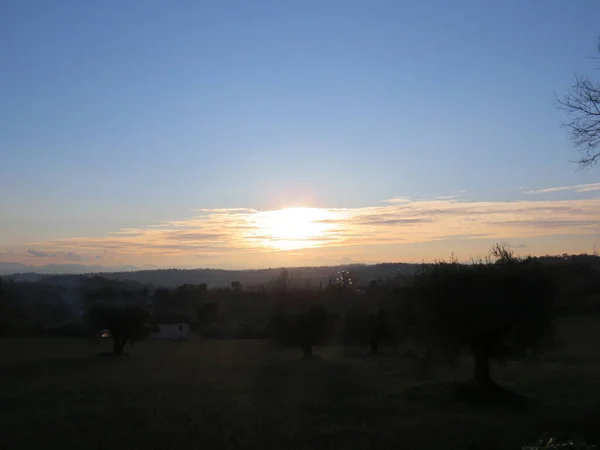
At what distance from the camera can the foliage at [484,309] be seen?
2502 centimetres

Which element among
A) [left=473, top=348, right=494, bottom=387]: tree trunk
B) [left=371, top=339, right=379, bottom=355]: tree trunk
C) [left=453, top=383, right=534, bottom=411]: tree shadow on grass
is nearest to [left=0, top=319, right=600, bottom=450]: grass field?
[left=453, top=383, right=534, bottom=411]: tree shadow on grass

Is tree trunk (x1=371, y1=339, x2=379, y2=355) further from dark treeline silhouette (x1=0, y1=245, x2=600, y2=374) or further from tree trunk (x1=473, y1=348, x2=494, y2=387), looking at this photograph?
tree trunk (x1=473, y1=348, x2=494, y2=387)

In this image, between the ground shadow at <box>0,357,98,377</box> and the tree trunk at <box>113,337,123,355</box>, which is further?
the tree trunk at <box>113,337,123,355</box>

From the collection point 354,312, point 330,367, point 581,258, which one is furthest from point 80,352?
point 581,258

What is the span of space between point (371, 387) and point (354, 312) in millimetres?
31102

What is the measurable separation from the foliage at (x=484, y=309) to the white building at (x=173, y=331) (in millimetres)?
71823

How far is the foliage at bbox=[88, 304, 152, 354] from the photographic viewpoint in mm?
63312

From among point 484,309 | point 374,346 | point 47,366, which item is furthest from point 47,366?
point 484,309

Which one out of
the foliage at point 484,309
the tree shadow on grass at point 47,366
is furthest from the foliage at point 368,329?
the foliage at point 484,309

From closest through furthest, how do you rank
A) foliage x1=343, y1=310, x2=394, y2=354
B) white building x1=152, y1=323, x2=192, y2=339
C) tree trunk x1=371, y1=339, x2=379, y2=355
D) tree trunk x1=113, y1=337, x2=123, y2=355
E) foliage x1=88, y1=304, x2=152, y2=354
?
foliage x1=343, y1=310, x2=394, y2=354 → tree trunk x1=371, y1=339, x2=379, y2=355 → foliage x1=88, y1=304, x2=152, y2=354 → tree trunk x1=113, y1=337, x2=123, y2=355 → white building x1=152, y1=323, x2=192, y2=339

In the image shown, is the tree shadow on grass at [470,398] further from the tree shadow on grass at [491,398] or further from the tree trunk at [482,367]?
the tree trunk at [482,367]

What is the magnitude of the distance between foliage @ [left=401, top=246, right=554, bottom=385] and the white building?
7182 centimetres

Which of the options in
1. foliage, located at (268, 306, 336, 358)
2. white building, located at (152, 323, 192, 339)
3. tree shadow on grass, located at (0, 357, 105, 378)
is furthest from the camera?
white building, located at (152, 323, 192, 339)

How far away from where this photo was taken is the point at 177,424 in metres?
20.2
